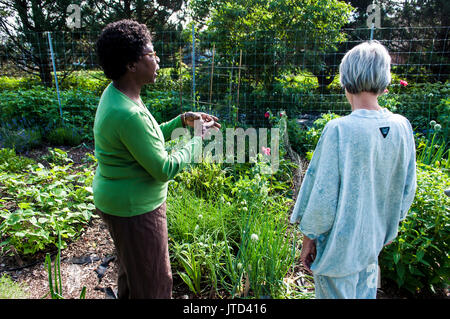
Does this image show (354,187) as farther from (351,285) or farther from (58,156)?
(58,156)

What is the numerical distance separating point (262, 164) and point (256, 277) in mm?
1171

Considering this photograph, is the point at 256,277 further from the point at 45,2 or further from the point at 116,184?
the point at 45,2

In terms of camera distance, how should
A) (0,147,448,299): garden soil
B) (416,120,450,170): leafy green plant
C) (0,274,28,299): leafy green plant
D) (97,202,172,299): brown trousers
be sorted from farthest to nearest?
1. (416,120,450,170): leafy green plant
2. (0,147,448,299): garden soil
3. (0,274,28,299): leafy green plant
4. (97,202,172,299): brown trousers

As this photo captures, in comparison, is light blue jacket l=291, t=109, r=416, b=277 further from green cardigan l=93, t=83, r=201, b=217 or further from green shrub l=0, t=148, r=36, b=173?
green shrub l=0, t=148, r=36, b=173

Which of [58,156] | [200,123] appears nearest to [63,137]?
[58,156]

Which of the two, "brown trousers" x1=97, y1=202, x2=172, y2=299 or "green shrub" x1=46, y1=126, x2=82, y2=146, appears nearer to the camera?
"brown trousers" x1=97, y1=202, x2=172, y2=299

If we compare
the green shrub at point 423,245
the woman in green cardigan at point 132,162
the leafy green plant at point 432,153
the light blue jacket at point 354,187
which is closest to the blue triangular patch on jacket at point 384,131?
the light blue jacket at point 354,187

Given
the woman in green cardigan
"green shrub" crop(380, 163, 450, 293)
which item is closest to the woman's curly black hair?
the woman in green cardigan

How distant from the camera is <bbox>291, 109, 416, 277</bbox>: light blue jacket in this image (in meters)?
1.11

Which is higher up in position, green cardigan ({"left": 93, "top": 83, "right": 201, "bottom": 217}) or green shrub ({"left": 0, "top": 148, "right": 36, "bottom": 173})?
green cardigan ({"left": 93, "top": 83, "right": 201, "bottom": 217})

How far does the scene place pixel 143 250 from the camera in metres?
1.34

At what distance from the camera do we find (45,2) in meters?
7.87

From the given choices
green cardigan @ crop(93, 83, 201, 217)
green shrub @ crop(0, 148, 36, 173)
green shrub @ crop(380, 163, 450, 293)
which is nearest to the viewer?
green cardigan @ crop(93, 83, 201, 217)

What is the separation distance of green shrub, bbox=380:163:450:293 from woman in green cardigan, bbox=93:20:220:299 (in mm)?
1437
